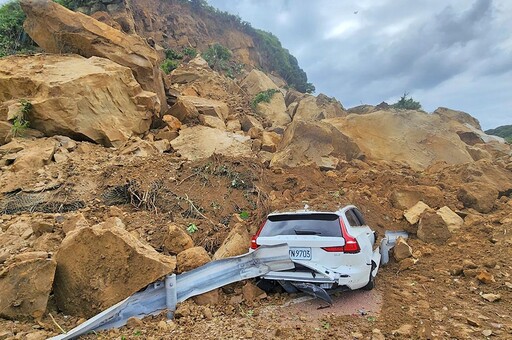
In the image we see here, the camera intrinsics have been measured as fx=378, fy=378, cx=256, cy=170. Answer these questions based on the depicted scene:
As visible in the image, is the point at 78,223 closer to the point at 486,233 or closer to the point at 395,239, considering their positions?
the point at 395,239

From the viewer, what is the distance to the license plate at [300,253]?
5203mm

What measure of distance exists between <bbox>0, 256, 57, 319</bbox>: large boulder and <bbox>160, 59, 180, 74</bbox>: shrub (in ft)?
56.2

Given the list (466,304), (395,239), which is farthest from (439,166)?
(466,304)

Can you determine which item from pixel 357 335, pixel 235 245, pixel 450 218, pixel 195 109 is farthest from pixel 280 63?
pixel 357 335

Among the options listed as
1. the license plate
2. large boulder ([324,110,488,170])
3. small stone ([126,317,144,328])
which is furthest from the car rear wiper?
large boulder ([324,110,488,170])

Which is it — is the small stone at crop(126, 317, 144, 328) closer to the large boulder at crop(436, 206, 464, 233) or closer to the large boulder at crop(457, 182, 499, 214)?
the large boulder at crop(436, 206, 464, 233)

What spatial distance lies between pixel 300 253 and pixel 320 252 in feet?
0.92

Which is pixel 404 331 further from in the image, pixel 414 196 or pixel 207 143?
pixel 207 143

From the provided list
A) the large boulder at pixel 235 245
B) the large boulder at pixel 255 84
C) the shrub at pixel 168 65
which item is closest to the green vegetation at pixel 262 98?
the large boulder at pixel 255 84

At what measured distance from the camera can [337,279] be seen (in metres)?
5.01

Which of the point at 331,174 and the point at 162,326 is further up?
the point at 331,174

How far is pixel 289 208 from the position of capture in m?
6.34

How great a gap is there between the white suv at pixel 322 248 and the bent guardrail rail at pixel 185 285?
0.14m

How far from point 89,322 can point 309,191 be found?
21.4 feet
